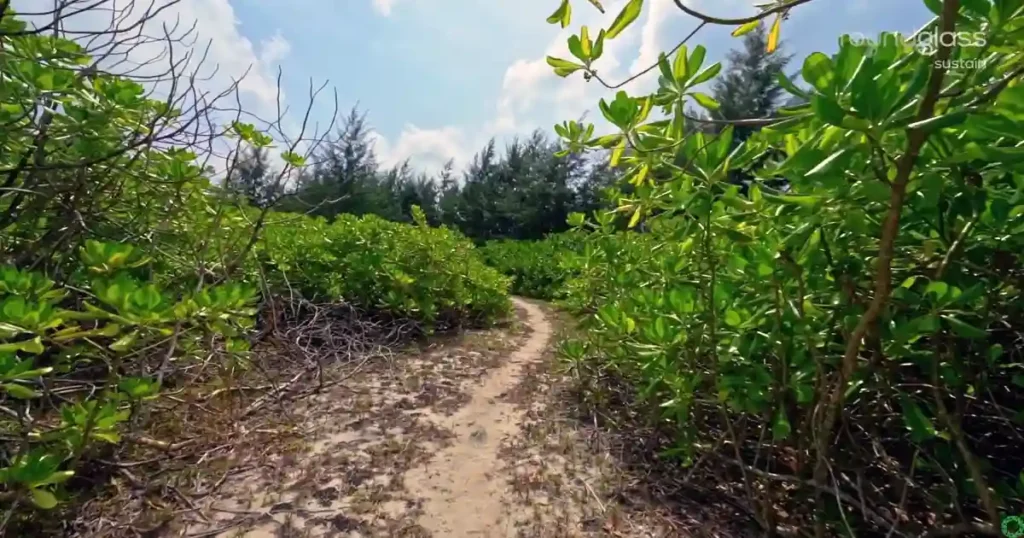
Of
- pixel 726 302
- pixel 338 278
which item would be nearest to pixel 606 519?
pixel 726 302

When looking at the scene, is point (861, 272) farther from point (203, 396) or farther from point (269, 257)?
point (269, 257)

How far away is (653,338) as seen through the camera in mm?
1929

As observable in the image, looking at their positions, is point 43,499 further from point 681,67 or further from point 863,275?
point 863,275

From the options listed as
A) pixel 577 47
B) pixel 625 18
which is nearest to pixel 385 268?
pixel 577 47

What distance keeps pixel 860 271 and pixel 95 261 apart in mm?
2327

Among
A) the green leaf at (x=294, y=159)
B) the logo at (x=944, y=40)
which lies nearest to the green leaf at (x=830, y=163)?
the logo at (x=944, y=40)

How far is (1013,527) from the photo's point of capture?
1.18 metres

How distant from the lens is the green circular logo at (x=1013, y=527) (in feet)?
3.85

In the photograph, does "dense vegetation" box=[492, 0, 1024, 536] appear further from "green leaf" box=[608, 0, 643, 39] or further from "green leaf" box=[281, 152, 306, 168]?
"green leaf" box=[281, 152, 306, 168]

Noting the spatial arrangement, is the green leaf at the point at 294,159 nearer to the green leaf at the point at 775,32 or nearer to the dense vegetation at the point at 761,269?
the dense vegetation at the point at 761,269

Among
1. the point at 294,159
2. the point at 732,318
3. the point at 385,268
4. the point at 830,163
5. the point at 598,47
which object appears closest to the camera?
the point at 830,163

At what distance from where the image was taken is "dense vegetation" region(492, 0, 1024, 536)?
0.94m

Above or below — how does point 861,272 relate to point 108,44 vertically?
below

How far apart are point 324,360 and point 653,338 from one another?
2760 millimetres
